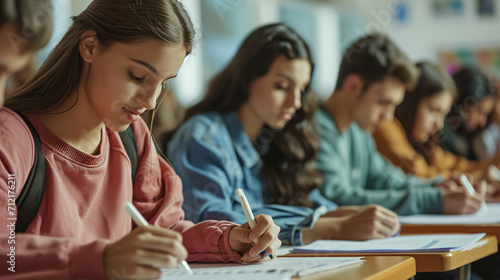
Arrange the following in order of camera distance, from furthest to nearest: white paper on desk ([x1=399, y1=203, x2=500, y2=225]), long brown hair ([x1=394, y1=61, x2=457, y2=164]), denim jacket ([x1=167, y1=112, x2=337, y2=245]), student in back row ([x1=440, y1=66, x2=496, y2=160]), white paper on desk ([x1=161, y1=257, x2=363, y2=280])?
student in back row ([x1=440, y1=66, x2=496, y2=160]) → long brown hair ([x1=394, y1=61, x2=457, y2=164]) → white paper on desk ([x1=399, y1=203, x2=500, y2=225]) → denim jacket ([x1=167, y1=112, x2=337, y2=245]) → white paper on desk ([x1=161, y1=257, x2=363, y2=280])

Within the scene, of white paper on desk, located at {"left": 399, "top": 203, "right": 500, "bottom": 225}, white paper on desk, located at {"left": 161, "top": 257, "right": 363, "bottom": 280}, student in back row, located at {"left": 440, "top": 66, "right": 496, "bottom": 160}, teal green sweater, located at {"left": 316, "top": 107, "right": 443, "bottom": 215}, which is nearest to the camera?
white paper on desk, located at {"left": 161, "top": 257, "right": 363, "bottom": 280}

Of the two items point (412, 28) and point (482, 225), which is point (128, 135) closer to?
point (482, 225)

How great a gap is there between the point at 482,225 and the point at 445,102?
1.04m

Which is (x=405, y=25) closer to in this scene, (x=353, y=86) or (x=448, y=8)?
(x=448, y=8)

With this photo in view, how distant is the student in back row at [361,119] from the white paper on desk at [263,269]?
0.73 m

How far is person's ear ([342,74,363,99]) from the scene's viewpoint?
1.74 meters

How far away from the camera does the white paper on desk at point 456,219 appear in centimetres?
127

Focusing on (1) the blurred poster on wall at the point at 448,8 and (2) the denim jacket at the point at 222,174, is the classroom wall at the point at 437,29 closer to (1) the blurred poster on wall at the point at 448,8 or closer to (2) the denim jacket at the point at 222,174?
(1) the blurred poster on wall at the point at 448,8

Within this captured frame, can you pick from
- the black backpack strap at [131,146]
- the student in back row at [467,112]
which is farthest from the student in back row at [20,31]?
the student in back row at [467,112]

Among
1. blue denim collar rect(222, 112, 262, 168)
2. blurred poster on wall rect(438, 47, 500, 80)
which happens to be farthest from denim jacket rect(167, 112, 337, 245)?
blurred poster on wall rect(438, 47, 500, 80)

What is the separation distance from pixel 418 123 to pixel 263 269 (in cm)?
155

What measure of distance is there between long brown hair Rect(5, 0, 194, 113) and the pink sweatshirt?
4 cm

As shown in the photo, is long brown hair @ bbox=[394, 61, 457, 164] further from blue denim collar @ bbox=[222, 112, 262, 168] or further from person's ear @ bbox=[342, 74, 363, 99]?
blue denim collar @ bbox=[222, 112, 262, 168]

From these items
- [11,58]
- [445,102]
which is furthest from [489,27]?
[11,58]
